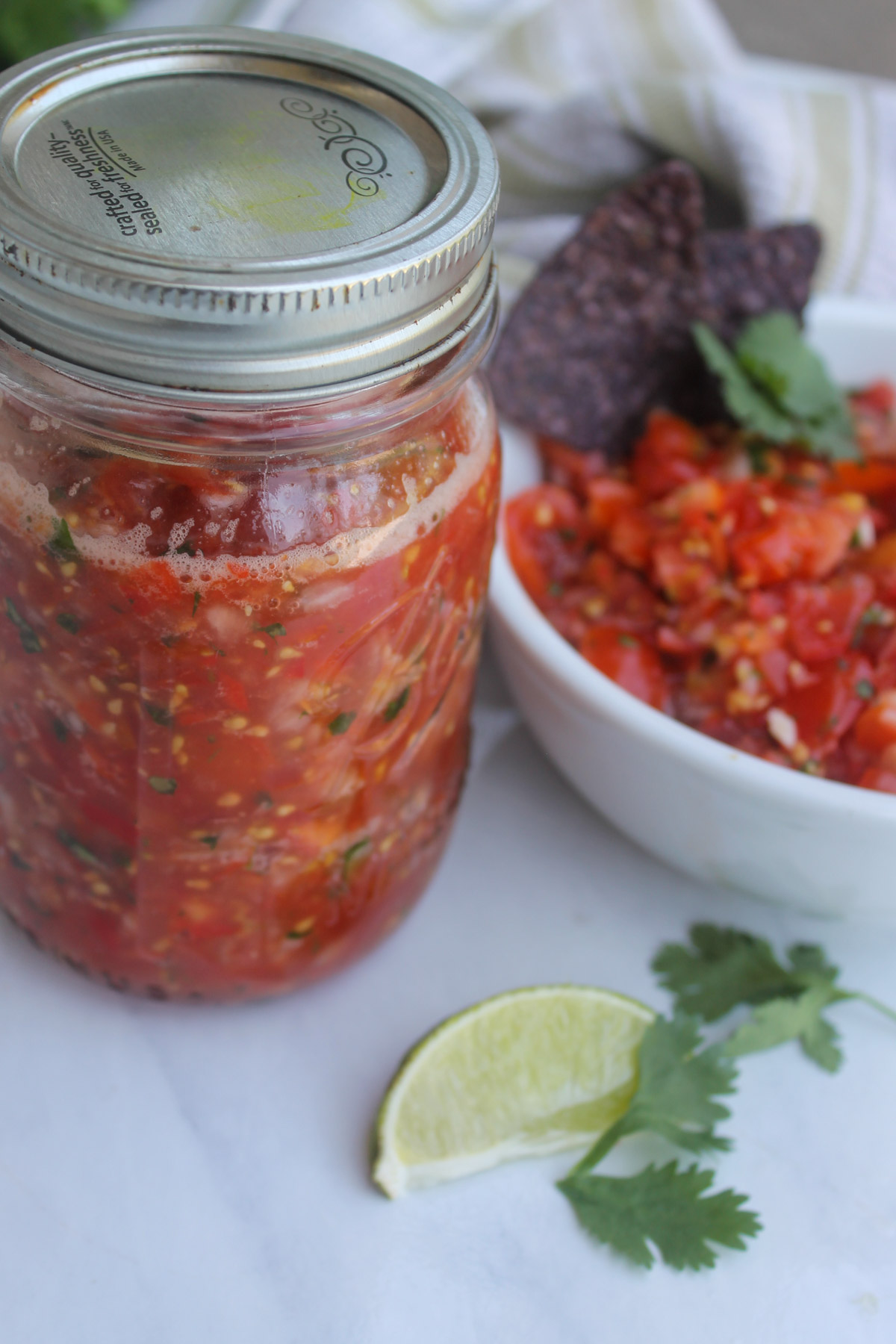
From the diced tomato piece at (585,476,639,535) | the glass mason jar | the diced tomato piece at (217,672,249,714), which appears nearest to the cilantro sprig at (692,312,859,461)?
the diced tomato piece at (585,476,639,535)

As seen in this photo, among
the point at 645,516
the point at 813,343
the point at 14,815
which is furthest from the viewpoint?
the point at 813,343

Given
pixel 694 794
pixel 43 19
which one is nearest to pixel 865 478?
pixel 694 794

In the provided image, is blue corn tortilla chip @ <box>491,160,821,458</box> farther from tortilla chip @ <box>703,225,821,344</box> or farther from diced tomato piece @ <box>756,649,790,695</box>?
diced tomato piece @ <box>756,649,790,695</box>

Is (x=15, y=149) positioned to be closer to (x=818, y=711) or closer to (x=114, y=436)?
(x=114, y=436)

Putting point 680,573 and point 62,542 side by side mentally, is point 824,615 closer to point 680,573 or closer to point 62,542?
point 680,573

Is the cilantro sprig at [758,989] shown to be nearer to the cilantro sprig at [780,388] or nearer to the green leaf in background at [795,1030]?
the green leaf in background at [795,1030]

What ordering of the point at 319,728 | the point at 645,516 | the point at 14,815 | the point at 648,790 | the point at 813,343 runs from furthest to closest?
the point at 813,343 → the point at 645,516 → the point at 648,790 → the point at 14,815 → the point at 319,728

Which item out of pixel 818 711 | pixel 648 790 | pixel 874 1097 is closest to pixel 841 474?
pixel 818 711
